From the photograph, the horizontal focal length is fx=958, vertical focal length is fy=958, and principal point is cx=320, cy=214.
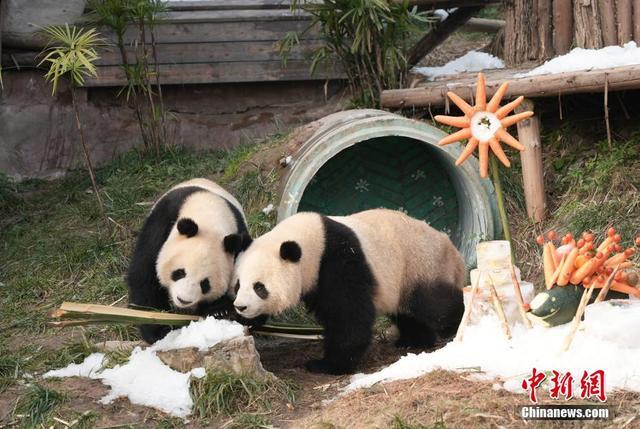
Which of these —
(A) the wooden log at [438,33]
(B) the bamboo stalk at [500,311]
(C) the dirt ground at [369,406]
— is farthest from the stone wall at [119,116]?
(B) the bamboo stalk at [500,311]

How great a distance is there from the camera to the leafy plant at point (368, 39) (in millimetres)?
8383

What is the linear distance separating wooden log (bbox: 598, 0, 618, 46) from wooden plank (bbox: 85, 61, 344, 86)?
2954mm

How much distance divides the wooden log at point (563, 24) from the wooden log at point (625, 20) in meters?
0.56

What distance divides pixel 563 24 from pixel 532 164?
158cm

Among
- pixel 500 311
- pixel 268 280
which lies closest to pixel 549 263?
pixel 500 311

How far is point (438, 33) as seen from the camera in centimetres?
943

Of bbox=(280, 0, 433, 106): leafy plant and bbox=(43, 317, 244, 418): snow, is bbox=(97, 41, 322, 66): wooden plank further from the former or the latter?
bbox=(43, 317, 244, 418): snow

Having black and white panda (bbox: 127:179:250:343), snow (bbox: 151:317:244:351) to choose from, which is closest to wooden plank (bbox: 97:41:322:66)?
black and white panda (bbox: 127:179:250:343)

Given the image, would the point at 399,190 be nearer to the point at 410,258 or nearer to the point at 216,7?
the point at 410,258

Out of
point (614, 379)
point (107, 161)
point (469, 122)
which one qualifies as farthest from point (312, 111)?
point (614, 379)

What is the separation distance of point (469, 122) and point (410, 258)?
4.85 feet

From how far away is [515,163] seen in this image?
805 centimetres

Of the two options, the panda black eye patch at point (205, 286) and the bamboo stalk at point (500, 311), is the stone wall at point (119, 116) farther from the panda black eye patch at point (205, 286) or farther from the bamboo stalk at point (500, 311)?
the bamboo stalk at point (500, 311)

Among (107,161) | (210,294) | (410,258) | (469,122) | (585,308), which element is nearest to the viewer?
(585,308)
